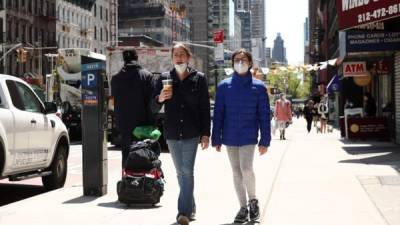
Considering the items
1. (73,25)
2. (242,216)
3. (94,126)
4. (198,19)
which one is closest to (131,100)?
(94,126)

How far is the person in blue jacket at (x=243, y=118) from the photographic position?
7520mm

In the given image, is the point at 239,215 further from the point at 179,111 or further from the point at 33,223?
the point at 33,223

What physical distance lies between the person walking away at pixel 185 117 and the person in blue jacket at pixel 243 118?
0.18 meters

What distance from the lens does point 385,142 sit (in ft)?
71.2

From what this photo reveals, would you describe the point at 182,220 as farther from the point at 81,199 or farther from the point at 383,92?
the point at 383,92

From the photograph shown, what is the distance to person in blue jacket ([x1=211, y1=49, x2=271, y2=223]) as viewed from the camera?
7520 mm

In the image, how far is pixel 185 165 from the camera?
7.50m

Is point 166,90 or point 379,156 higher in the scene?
point 166,90

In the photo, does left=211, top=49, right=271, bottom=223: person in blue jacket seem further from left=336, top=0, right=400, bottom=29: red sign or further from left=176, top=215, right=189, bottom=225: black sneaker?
left=336, top=0, right=400, bottom=29: red sign

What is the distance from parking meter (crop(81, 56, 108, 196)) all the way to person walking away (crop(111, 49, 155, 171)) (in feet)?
2.77

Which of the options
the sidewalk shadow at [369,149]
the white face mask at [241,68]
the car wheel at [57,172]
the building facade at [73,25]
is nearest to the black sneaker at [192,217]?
the white face mask at [241,68]

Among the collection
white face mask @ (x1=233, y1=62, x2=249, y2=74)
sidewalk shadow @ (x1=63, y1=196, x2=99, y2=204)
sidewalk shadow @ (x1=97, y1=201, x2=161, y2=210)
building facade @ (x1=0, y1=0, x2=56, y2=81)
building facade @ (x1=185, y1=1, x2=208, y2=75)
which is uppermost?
building facade @ (x1=185, y1=1, x2=208, y2=75)

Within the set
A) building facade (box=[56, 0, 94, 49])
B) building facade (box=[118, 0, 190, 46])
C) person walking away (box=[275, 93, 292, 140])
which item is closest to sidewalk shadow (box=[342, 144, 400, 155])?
person walking away (box=[275, 93, 292, 140])

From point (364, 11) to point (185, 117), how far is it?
1029cm
